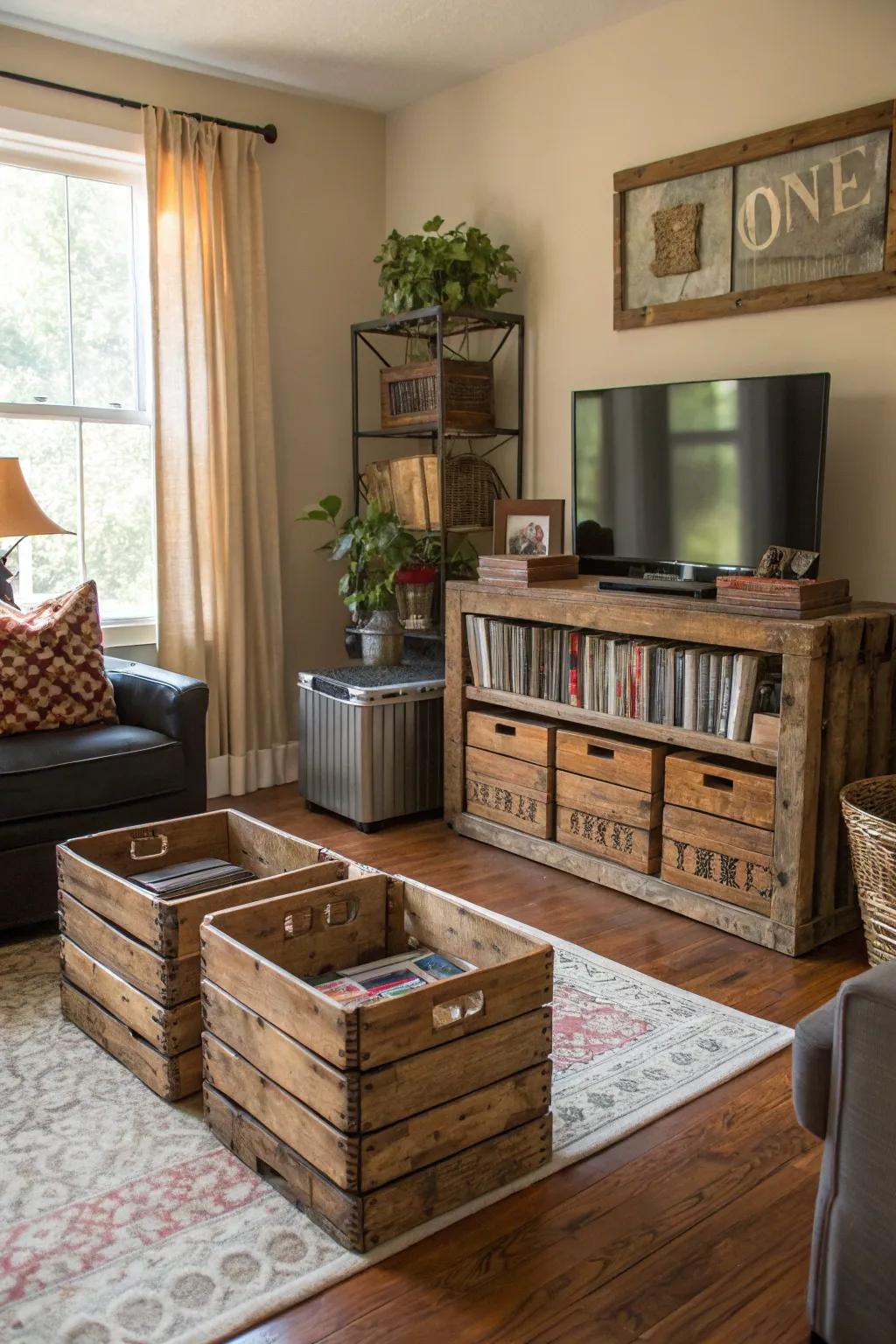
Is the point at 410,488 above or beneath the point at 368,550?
above

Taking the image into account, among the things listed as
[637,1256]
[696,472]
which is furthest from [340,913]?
[696,472]

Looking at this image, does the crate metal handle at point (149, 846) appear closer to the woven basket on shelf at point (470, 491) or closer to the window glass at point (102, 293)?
the woven basket on shelf at point (470, 491)

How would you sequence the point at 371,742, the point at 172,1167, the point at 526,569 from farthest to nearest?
the point at 371,742
the point at 526,569
the point at 172,1167

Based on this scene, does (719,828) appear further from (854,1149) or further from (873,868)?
(854,1149)

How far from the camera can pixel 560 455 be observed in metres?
4.12

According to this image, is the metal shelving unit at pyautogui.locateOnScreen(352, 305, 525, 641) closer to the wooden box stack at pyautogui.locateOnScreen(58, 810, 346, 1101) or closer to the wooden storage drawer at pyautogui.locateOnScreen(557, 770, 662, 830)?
the wooden storage drawer at pyautogui.locateOnScreen(557, 770, 662, 830)

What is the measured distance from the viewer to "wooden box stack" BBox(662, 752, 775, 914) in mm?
2875

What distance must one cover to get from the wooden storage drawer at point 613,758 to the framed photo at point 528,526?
70cm

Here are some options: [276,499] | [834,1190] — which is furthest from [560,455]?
[834,1190]

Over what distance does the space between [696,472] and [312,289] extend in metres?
1.97

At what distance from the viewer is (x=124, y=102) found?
12.9 feet

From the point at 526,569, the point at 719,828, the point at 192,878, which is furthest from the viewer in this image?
the point at 526,569

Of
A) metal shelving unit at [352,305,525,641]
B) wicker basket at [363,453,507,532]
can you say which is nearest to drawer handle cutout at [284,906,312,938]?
metal shelving unit at [352,305,525,641]

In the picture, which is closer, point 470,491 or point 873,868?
point 873,868
